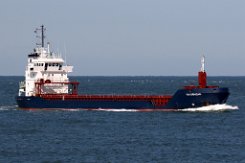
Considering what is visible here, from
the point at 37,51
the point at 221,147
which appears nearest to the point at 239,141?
the point at 221,147

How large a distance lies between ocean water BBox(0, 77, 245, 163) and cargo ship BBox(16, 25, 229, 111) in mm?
1037

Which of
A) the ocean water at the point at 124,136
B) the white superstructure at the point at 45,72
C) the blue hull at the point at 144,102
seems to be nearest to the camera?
the ocean water at the point at 124,136

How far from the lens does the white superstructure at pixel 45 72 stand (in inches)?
3371

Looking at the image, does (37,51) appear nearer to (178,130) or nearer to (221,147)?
(178,130)

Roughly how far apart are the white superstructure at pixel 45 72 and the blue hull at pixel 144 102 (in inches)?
76.2

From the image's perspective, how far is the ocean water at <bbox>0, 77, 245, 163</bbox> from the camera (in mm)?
49406

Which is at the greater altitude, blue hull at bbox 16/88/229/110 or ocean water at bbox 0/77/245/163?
blue hull at bbox 16/88/229/110

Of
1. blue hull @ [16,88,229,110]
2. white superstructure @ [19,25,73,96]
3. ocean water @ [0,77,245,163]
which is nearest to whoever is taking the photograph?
ocean water @ [0,77,245,163]

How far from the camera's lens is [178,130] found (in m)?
63.1

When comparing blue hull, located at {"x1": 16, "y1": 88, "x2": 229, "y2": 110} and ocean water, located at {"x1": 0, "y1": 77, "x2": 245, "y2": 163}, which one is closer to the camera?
ocean water, located at {"x1": 0, "y1": 77, "x2": 245, "y2": 163}

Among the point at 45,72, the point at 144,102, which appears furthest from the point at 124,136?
the point at 45,72

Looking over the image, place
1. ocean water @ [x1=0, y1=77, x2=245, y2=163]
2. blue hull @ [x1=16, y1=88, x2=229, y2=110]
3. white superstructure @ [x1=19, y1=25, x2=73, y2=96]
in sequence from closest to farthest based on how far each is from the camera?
ocean water @ [x1=0, y1=77, x2=245, y2=163] < blue hull @ [x1=16, y1=88, x2=229, y2=110] < white superstructure @ [x1=19, y1=25, x2=73, y2=96]

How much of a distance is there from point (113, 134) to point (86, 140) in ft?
14.6

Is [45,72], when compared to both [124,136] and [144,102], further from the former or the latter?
[124,136]
